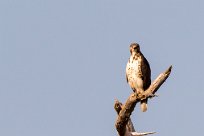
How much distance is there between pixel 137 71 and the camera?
1423 centimetres

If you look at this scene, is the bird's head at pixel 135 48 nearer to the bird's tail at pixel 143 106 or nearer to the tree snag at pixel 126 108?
the bird's tail at pixel 143 106

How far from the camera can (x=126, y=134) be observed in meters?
12.8

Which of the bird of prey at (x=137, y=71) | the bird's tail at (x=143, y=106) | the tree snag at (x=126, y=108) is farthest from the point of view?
the bird of prey at (x=137, y=71)

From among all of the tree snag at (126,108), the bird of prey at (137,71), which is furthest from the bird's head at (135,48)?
the tree snag at (126,108)

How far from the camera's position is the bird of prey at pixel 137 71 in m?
14.2

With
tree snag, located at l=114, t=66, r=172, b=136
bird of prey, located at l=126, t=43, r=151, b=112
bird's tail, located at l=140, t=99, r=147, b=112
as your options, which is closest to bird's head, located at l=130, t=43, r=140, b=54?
bird of prey, located at l=126, t=43, r=151, b=112

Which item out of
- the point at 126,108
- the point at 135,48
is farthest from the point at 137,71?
the point at 126,108

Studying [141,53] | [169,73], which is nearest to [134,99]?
[169,73]

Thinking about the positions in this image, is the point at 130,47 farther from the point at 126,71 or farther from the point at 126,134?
the point at 126,134

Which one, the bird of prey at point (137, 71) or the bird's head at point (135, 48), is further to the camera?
the bird's head at point (135, 48)

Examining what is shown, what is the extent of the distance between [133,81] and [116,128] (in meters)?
1.98

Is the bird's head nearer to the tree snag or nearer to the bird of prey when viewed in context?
the bird of prey

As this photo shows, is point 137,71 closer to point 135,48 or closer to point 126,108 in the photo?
point 135,48

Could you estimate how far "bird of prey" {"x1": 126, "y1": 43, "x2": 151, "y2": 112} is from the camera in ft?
46.7
